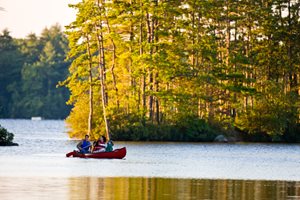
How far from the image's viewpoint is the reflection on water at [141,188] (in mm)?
32719

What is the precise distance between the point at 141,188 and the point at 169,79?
49.0 m

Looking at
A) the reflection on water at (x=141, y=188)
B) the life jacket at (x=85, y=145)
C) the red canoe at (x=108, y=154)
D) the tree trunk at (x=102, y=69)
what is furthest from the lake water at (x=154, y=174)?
the tree trunk at (x=102, y=69)

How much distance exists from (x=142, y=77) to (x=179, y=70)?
112 inches

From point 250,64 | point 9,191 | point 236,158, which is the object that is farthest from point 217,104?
point 9,191

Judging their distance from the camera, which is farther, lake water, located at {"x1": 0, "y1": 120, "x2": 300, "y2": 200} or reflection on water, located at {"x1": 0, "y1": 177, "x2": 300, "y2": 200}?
lake water, located at {"x1": 0, "y1": 120, "x2": 300, "y2": 200}

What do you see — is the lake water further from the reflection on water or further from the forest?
the forest

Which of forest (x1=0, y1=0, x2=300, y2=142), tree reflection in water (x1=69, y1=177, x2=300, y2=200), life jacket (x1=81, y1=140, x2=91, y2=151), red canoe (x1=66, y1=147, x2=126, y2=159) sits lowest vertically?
tree reflection in water (x1=69, y1=177, x2=300, y2=200)

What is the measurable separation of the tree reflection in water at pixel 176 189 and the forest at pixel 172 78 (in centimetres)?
4116

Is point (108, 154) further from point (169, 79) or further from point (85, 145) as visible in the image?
point (169, 79)

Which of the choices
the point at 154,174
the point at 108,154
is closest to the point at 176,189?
the point at 154,174

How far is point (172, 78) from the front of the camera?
8512 cm

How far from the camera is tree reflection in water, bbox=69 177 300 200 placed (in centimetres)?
3319

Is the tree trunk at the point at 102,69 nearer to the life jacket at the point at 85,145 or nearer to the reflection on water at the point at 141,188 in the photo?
the life jacket at the point at 85,145

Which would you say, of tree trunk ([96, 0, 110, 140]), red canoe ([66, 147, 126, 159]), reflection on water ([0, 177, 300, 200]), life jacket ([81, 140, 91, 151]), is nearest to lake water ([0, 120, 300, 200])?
reflection on water ([0, 177, 300, 200])
